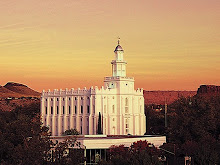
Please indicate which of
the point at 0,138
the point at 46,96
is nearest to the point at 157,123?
the point at 46,96

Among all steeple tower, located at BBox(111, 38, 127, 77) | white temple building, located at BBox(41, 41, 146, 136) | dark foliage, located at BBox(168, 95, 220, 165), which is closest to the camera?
dark foliage, located at BBox(168, 95, 220, 165)

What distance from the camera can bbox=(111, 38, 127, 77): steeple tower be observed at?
468 feet

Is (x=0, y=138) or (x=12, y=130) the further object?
(x=12, y=130)

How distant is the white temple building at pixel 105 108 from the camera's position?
137m

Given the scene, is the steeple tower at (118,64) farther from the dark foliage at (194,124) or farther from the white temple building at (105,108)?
the dark foliage at (194,124)

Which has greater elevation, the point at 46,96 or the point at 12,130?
the point at 46,96

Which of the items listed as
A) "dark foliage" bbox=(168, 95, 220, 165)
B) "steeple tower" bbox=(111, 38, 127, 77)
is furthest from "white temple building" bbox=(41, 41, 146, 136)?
"dark foliage" bbox=(168, 95, 220, 165)

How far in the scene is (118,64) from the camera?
142 metres

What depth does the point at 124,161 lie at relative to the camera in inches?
2657

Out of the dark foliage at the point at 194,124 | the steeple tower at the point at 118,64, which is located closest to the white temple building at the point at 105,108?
the steeple tower at the point at 118,64

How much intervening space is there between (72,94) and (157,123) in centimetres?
1935

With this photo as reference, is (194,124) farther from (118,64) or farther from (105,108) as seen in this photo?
(118,64)

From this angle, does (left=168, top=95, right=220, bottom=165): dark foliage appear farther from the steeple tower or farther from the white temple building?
the steeple tower

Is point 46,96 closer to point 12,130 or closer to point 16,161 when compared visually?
point 12,130
